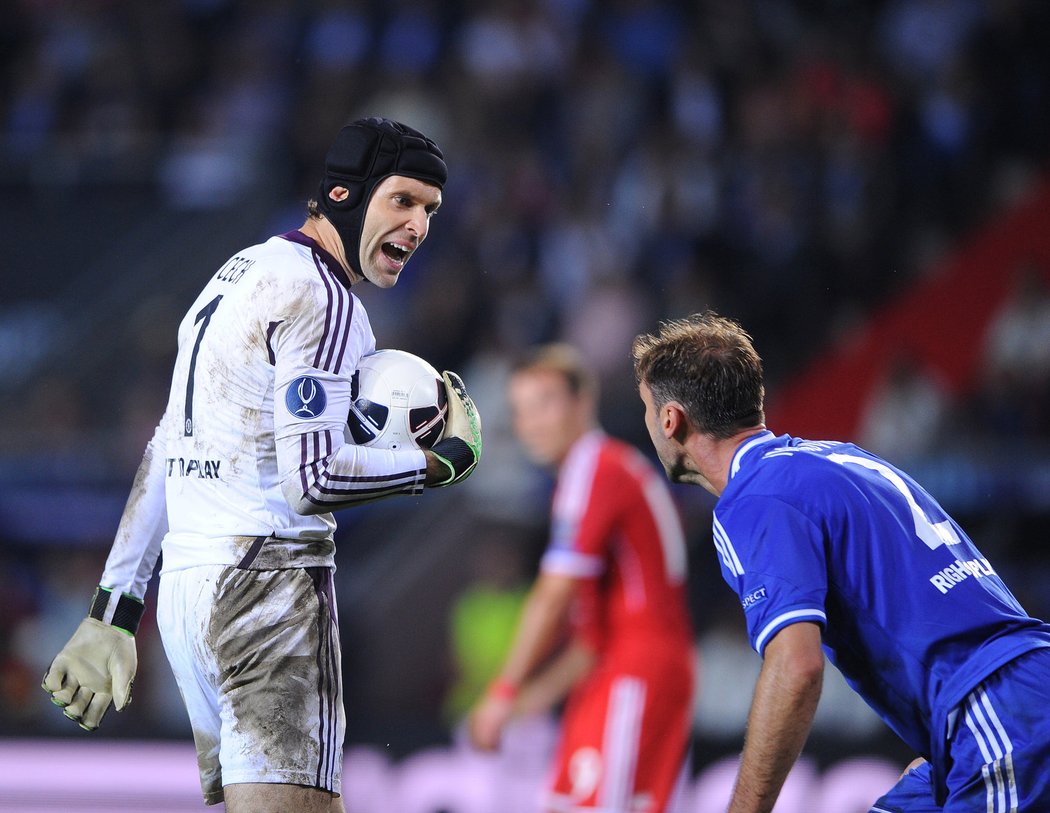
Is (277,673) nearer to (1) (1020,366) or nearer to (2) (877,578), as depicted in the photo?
(2) (877,578)

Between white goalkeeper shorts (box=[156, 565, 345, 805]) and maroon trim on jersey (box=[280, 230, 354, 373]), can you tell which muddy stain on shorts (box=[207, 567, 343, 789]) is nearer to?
white goalkeeper shorts (box=[156, 565, 345, 805])

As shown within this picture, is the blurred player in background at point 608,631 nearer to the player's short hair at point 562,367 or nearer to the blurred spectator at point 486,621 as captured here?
the player's short hair at point 562,367

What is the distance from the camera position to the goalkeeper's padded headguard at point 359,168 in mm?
3932

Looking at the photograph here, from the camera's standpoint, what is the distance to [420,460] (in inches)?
147

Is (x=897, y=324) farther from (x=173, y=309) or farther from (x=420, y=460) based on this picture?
(x=420, y=460)

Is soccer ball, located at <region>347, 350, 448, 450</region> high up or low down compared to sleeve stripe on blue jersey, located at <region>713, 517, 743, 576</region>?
up

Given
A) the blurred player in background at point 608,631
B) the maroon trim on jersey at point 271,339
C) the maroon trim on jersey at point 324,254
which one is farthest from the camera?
the blurred player in background at point 608,631

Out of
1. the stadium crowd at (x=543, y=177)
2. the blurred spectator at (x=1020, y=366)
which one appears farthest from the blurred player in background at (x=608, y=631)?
the blurred spectator at (x=1020, y=366)

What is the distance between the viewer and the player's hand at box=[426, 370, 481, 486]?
3793 millimetres

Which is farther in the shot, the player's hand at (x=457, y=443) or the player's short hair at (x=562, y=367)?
the player's short hair at (x=562, y=367)

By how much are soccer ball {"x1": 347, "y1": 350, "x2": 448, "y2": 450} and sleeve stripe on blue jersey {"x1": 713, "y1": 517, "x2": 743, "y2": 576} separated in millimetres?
858

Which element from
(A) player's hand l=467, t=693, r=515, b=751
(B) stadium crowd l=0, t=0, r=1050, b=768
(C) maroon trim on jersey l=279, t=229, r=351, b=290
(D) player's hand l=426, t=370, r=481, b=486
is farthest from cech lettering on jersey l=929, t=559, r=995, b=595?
(B) stadium crowd l=0, t=0, r=1050, b=768

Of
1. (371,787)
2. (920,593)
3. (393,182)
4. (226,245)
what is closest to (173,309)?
(226,245)

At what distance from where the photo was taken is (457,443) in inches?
152
